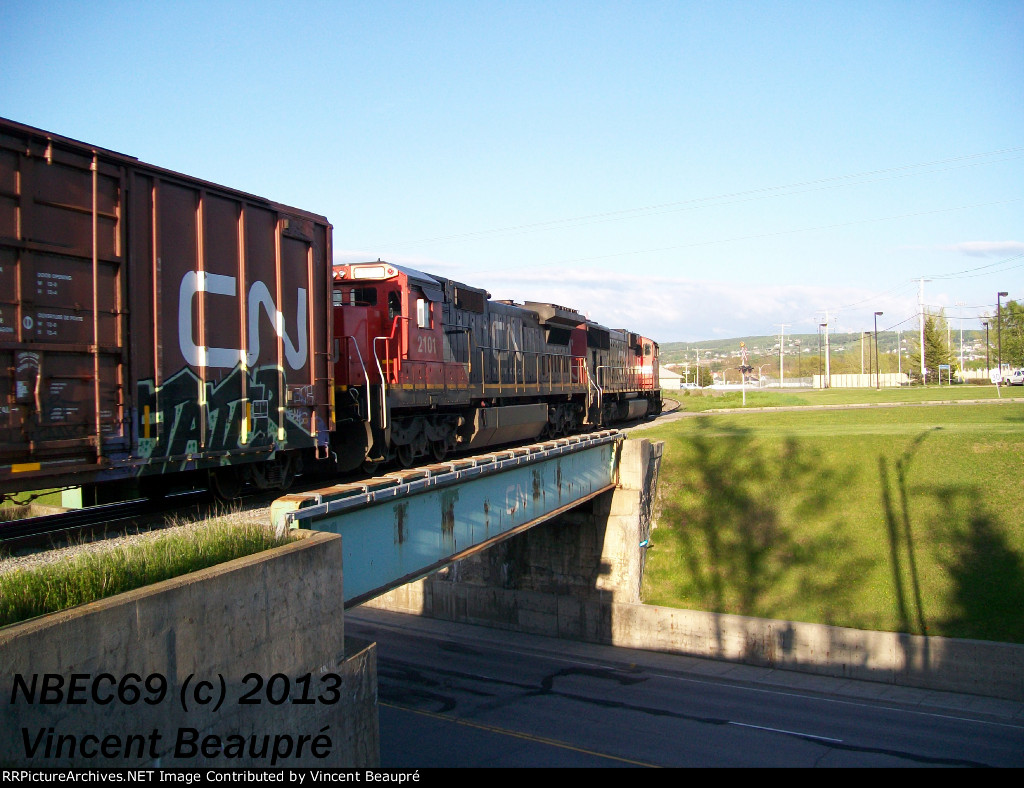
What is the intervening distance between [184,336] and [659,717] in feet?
46.9

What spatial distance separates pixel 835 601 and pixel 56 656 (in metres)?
20.5

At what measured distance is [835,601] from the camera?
69.4 feet

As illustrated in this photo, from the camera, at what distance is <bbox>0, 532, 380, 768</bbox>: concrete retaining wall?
5.70m

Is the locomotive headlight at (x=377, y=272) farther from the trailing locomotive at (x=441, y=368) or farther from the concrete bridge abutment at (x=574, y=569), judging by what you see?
the concrete bridge abutment at (x=574, y=569)

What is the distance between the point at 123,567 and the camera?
7074 mm

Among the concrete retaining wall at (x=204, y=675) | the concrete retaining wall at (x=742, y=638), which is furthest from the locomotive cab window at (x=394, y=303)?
the concrete retaining wall at (x=742, y=638)

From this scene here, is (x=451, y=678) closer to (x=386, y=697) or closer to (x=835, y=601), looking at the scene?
(x=386, y=697)

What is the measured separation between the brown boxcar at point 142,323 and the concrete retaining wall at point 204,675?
2.06m

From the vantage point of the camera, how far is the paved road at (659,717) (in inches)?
609


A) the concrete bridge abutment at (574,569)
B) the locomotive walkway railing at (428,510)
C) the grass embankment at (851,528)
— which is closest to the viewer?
the locomotive walkway railing at (428,510)

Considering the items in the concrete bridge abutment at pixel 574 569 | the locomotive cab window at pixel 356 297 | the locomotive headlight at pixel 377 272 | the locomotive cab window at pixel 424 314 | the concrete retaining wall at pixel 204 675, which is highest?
the locomotive headlight at pixel 377 272

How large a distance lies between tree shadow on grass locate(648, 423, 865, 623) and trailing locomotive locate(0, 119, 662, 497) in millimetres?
12268

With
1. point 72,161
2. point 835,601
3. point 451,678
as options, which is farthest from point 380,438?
point 835,601

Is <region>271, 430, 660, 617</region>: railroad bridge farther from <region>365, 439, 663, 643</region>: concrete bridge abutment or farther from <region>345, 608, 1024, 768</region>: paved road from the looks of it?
<region>345, 608, 1024, 768</region>: paved road
